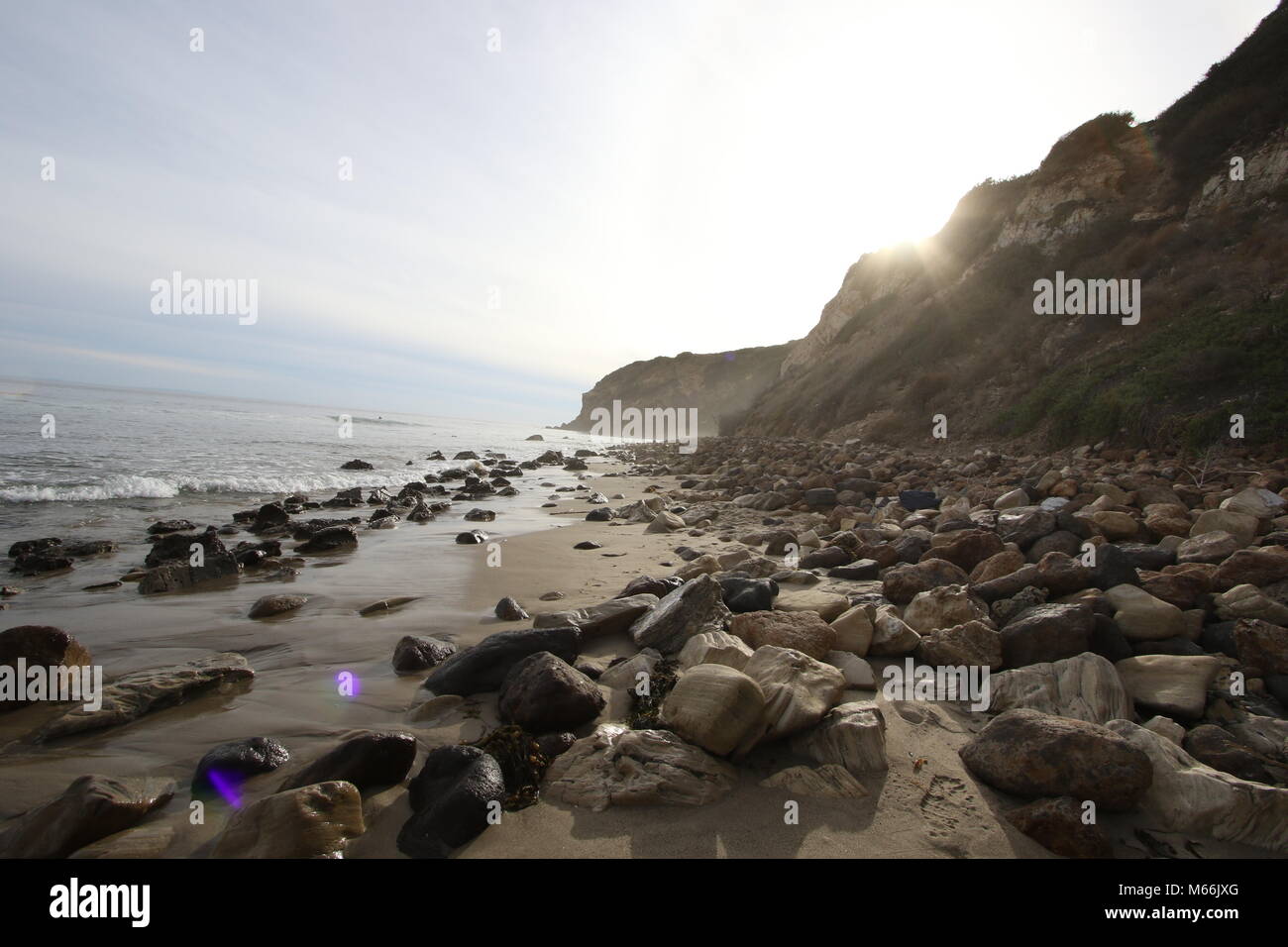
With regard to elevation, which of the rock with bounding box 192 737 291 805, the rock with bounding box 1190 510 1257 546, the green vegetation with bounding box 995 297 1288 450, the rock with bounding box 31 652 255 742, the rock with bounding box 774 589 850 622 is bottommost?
the rock with bounding box 192 737 291 805

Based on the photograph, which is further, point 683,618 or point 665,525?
point 665,525

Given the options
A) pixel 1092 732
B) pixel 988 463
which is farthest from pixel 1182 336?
pixel 1092 732

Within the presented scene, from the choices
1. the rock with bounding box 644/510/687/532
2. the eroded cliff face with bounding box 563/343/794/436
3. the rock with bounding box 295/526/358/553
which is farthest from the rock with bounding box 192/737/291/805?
the eroded cliff face with bounding box 563/343/794/436

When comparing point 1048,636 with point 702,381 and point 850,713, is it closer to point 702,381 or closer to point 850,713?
point 850,713

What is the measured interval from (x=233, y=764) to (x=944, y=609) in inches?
161

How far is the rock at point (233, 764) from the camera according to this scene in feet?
8.39

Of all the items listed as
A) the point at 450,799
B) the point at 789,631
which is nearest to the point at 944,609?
the point at 789,631

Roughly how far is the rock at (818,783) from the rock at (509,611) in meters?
2.90

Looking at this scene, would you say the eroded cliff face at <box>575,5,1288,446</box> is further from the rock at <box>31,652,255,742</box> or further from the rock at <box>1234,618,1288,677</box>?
the rock at <box>31,652,255,742</box>

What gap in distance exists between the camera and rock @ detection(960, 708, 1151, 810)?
217 cm

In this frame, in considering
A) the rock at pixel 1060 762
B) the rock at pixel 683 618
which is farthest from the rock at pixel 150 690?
the rock at pixel 1060 762

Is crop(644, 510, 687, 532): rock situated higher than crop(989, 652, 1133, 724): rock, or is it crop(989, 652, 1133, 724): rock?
crop(644, 510, 687, 532): rock

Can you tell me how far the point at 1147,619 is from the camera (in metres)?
3.32

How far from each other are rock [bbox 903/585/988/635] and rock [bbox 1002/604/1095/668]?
28 centimetres
